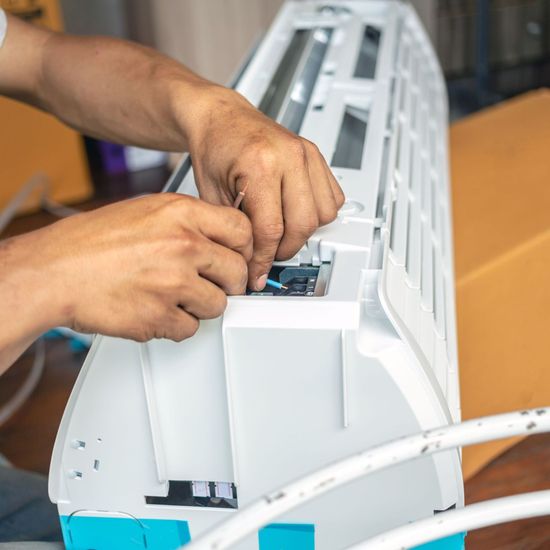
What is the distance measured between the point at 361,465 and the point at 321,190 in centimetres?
27

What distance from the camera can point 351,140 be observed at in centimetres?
89

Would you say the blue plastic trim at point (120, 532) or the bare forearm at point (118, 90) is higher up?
the bare forearm at point (118, 90)

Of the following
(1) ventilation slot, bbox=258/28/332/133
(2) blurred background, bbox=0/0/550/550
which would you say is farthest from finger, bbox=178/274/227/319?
(2) blurred background, bbox=0/0/550/550

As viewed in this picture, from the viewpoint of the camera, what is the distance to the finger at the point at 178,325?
0.51 metres

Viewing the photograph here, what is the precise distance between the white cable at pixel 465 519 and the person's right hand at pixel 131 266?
186mm

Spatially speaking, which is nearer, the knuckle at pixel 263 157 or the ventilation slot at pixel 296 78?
the knuckle at pixel 263 157

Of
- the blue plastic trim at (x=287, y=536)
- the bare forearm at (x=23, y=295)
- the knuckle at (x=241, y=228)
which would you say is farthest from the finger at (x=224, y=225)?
the blue plastic trim at (x=287, y=536)

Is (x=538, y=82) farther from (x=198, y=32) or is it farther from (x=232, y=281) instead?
(x=232, y=281)

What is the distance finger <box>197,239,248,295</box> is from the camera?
1.68 ft

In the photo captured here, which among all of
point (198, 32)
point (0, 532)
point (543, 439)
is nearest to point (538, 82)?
point (198, 32)

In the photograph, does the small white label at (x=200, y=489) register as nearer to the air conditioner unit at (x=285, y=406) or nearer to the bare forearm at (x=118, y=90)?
the air conditioner unit at (x=285, y=406)

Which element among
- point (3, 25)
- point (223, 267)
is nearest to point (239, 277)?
point (223, 267)

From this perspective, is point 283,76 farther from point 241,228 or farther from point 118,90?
point 241,228

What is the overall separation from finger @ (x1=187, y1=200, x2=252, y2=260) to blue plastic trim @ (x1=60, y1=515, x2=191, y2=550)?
0.76 feet
